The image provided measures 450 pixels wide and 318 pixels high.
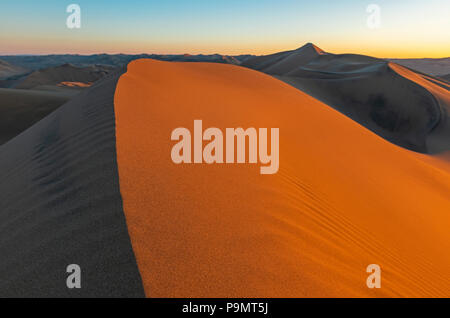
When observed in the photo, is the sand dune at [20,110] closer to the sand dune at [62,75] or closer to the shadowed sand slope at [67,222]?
the shadowed sand slope at [67,222]

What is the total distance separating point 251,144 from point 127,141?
1.83 m

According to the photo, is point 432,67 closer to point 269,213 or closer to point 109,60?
point 269,213

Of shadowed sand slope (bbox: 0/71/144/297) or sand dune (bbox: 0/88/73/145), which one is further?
sand dune (bbox: 0/88/73/145)

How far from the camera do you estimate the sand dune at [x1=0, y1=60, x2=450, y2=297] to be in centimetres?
156

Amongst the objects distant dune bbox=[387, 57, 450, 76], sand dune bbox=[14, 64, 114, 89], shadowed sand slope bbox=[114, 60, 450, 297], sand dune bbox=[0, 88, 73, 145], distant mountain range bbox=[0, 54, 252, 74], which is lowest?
shadowed sand slope bbox=[114, 60, 450, 297]

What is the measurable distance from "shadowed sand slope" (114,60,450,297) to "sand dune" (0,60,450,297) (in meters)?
0.01

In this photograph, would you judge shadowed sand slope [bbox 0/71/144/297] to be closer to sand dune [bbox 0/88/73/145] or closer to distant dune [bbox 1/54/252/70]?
sand dune [bbox 0/88/73/145]

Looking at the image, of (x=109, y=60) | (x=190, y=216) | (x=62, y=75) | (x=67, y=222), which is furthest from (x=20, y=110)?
(x=109, y=60)

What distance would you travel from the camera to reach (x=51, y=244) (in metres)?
1.78

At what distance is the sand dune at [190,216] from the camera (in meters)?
1.56
